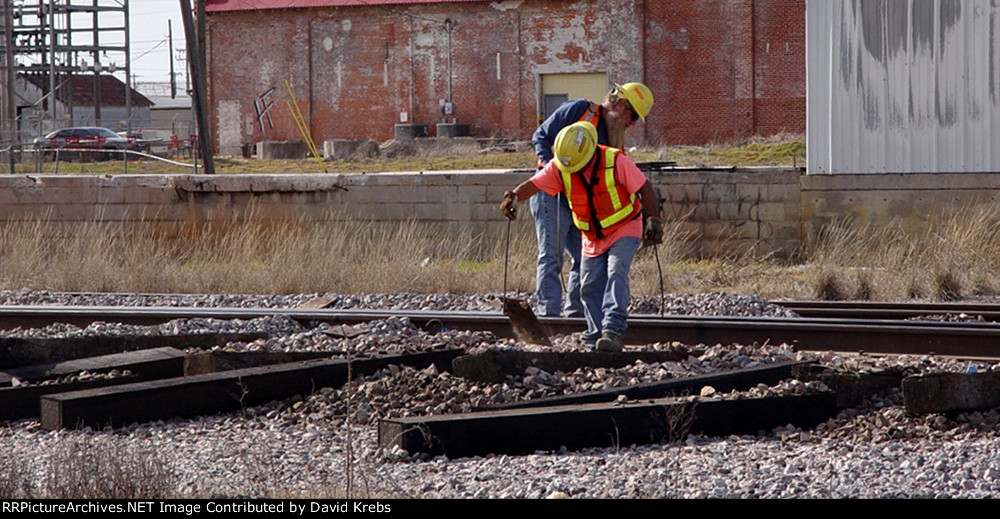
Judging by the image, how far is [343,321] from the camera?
9.38m

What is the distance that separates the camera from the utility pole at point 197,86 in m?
20.3

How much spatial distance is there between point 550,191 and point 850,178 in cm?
820

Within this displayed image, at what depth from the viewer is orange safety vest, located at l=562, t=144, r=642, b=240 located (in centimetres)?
752

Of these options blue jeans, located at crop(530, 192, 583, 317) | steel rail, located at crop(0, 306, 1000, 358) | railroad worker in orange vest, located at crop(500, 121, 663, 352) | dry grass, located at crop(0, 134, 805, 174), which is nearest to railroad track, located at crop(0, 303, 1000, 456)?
steel rail, located at crop(0, 306, 1000, 358)

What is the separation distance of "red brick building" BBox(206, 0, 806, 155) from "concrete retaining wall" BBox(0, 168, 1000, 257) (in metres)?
23.5

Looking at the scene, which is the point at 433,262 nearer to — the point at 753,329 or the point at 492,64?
the point at 753,329

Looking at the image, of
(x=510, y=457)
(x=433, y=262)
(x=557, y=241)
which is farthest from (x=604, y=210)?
(x=433, y=262)

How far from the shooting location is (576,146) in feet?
24.5

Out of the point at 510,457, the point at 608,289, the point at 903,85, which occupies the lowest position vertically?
the point at 510,457

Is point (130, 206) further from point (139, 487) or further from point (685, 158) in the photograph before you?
point (685, 158)

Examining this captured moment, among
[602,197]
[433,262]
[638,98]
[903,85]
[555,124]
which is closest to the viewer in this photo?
[602,197]

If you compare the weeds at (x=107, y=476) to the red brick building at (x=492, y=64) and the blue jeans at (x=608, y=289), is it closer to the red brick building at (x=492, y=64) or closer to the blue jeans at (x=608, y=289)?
the blue jeans at (x=608, y=289)

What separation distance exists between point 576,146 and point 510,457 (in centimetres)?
270

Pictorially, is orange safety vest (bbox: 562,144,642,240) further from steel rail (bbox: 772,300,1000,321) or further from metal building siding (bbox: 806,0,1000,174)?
metal building siding (bbox: 806,0,1000,174)
